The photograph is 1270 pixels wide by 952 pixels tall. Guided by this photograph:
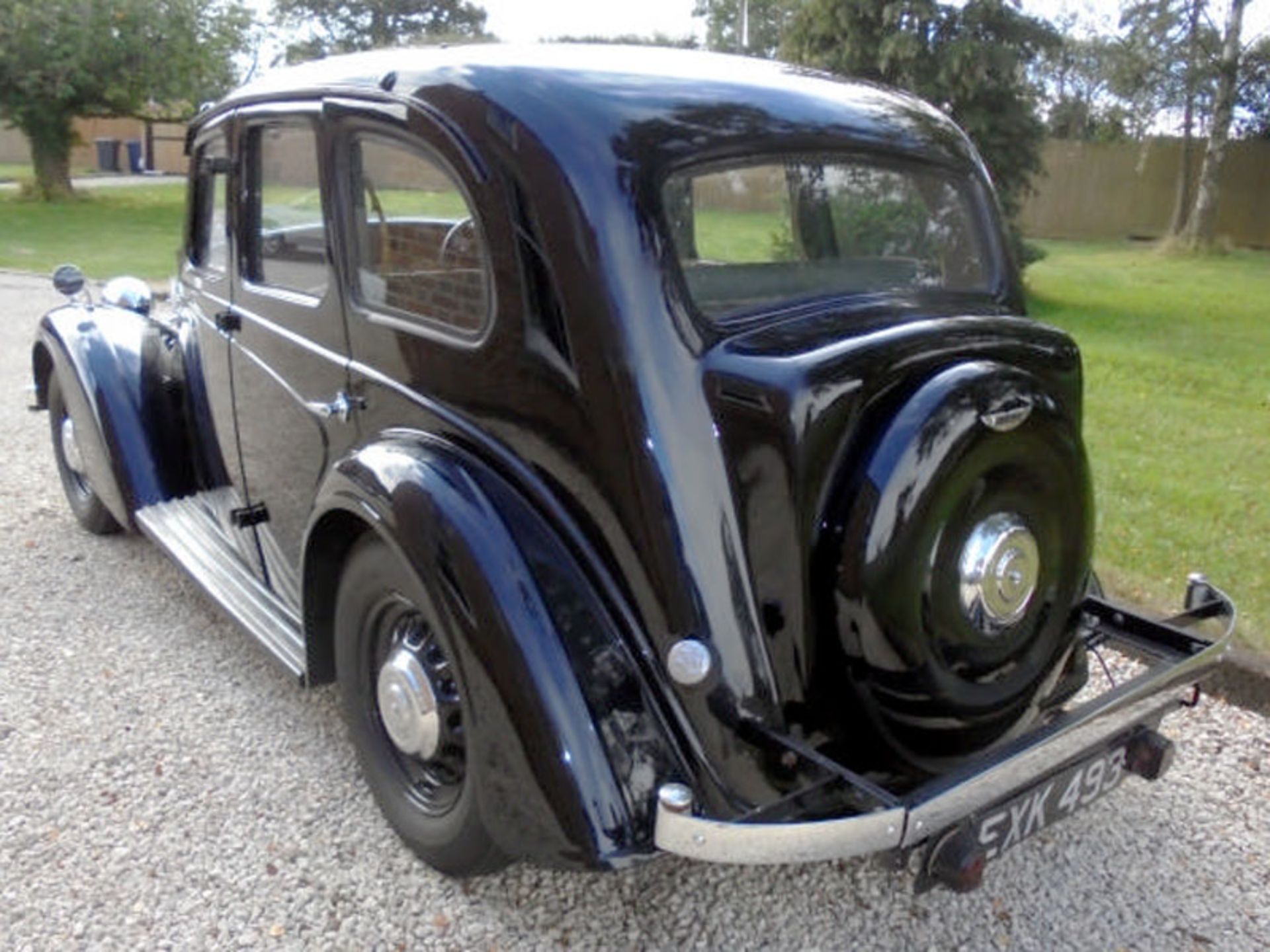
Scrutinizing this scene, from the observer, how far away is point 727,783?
221 centimetres

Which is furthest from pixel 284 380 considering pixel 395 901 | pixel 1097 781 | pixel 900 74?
pixel 900 74

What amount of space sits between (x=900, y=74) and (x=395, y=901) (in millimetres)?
10884

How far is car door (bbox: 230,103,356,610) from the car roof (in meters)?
0.22

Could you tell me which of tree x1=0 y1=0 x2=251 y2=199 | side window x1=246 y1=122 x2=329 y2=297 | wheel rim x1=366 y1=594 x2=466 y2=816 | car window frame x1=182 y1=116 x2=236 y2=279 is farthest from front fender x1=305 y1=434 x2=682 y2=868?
tree x1=0 y1=0 x2=251 y2=199

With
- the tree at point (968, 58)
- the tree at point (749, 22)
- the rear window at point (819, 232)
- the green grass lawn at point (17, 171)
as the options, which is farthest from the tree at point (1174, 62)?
the green grass lawn at point (17, 171)

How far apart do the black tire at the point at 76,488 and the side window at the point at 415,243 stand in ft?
8.07

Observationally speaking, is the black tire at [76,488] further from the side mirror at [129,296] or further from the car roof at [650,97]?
the car roof at [650,97]

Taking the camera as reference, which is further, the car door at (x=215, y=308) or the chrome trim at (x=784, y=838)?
the car door at (x=215, y=308)

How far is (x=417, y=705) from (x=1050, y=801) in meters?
1.39

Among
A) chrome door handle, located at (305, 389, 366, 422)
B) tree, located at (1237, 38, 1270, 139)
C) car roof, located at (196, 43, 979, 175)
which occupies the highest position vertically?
tree, located at (1237, 38, 1270, 139)

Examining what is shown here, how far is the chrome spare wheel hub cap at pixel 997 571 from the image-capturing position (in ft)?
7.64

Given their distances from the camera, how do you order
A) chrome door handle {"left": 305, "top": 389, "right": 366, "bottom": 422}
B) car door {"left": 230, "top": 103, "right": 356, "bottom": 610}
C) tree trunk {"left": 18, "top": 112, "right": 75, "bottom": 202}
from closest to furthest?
chrome door handle {"left": 305, "top": 389, "right": 366, "bottom": 422}, car door {"left": 230, "top": 103, "right": 356, "bottom": 610}, tree trunk {"left": 18, "top": 112, "right": 75, "bottom": 202}

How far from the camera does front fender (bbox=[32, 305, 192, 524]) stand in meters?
4.05

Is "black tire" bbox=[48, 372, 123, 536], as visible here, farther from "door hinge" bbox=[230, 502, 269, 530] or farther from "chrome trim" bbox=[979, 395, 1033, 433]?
"chrome trim" bbox=[979, 395, 1033, 433]
